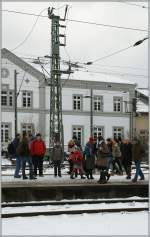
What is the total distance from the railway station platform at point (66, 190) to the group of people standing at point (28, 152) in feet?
2.71

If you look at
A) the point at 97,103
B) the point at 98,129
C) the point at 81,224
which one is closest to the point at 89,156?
the point at 81,224

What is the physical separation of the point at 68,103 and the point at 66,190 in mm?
38392

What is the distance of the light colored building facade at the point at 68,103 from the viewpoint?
50844 millimetres

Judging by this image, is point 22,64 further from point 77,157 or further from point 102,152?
point 102,152

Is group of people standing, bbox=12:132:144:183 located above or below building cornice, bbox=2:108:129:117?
below

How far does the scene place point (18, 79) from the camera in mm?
51062

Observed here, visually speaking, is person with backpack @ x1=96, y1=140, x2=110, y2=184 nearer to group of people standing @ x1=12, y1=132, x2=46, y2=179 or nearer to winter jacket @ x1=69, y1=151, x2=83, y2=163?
winter jacket @ x1=69, y1=151, x2=83, y2=163

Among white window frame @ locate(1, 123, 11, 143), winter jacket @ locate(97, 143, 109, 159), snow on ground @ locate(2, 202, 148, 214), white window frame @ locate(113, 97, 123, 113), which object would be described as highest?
white window frame @ locate(113, 97, 123, 113)

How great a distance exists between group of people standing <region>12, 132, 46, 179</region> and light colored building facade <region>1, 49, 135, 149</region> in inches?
1146

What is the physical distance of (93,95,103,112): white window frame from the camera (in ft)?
184

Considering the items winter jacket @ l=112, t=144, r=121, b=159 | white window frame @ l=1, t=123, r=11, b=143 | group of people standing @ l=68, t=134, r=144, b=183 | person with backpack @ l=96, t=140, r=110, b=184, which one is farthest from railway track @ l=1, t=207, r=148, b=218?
white window frame @ l=1, t=123, r=11, b=143

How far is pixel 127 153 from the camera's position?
769 inches

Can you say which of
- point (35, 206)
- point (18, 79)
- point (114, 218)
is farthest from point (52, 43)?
point (18, 79)

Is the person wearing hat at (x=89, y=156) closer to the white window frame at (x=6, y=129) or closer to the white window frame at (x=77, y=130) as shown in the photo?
the white window frame at (x=6, y=129)
